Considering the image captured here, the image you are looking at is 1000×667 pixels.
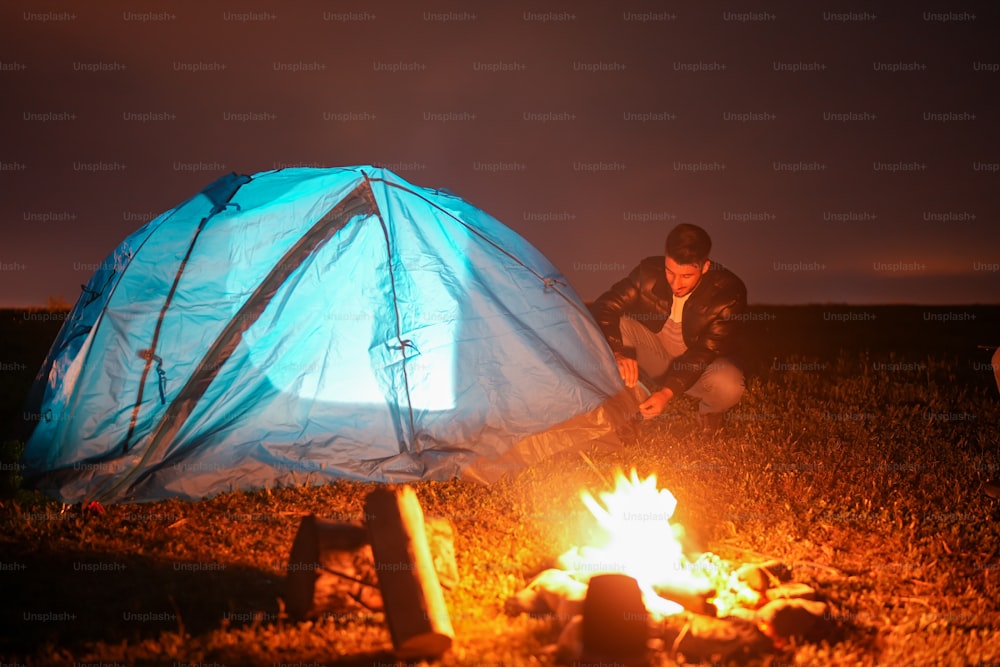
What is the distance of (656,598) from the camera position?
398 cm

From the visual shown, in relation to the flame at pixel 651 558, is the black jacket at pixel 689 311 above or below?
above

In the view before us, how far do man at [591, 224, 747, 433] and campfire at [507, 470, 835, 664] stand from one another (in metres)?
2.45

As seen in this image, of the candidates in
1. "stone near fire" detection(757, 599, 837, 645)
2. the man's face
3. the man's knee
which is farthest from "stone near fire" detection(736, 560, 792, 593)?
the man's face

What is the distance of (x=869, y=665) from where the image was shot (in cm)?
356

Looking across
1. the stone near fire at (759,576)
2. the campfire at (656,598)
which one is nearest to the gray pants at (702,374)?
the campfire at (656,598)

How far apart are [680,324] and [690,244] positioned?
97cm

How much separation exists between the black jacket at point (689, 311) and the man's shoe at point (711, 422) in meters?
0.45

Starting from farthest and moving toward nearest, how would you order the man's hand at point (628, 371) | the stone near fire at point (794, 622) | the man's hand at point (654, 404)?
1. the man's hand at point (628, 371)
2. the man's hand at point (654, 404)
3. the stone near fire at point (794, 622)

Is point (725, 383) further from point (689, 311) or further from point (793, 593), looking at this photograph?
point (793, 593)

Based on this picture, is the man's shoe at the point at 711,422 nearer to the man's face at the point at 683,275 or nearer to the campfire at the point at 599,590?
the man's face at the point at 683,275

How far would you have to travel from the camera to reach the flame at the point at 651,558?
13.6 feet

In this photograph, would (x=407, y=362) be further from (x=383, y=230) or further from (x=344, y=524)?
(x=344, y=524)

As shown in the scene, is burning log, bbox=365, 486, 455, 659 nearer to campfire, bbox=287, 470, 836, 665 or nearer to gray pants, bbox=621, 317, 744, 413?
campfire, bbox=287, 470, 836, 665

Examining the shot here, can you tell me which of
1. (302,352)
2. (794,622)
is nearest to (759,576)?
(794,622)
